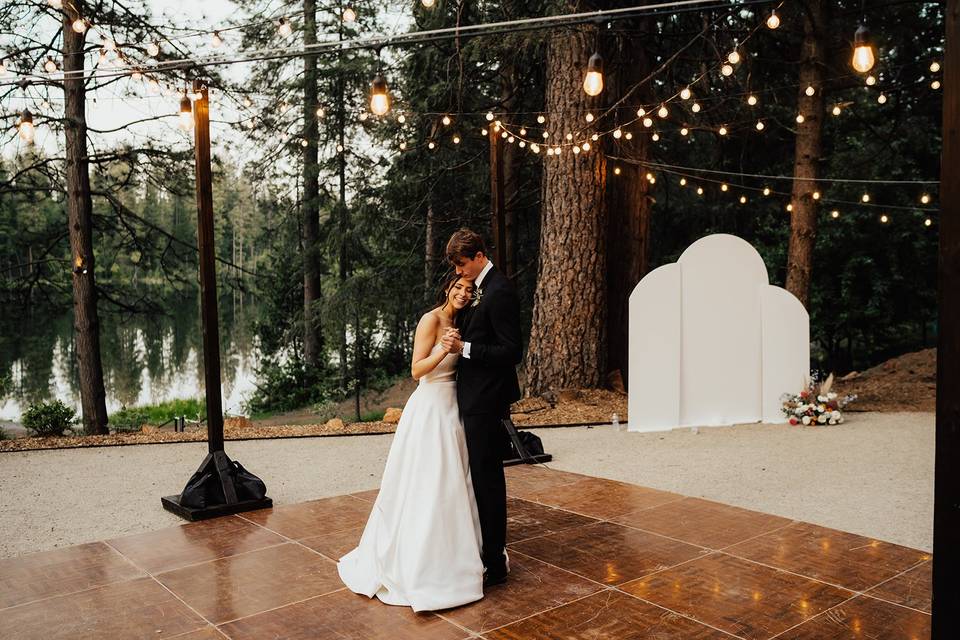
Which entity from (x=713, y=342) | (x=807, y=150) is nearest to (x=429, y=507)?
(x=713, y=342)

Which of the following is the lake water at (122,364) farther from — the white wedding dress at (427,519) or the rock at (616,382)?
the white wedding dress at (427,519)

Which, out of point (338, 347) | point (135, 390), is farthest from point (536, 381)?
point (135, 390)

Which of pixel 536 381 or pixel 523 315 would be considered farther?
pixel 523 315

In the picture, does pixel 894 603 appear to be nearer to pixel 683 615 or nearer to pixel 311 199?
pixel 683 615

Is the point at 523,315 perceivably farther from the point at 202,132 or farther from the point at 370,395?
the point at 202,132

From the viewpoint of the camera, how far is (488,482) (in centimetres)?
386

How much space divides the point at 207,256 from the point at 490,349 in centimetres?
249

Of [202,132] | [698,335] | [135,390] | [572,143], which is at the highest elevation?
[572,143]

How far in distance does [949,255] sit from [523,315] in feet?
48.2

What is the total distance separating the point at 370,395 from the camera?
1864 cm

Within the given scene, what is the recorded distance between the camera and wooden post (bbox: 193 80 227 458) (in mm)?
5199

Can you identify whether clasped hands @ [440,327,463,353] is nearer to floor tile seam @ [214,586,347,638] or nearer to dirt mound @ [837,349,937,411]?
floor tile seam @ [214,586,347,638]

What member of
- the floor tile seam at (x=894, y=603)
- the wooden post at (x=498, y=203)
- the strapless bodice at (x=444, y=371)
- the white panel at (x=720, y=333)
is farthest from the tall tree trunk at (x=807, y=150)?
the strapless bodice at (x=444, y=371)

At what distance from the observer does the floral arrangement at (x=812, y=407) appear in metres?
8.48
